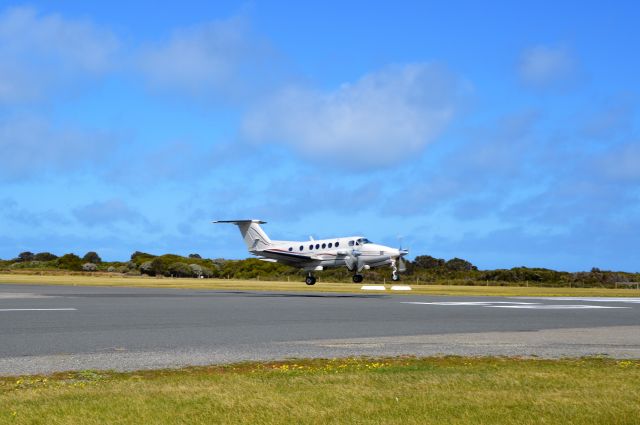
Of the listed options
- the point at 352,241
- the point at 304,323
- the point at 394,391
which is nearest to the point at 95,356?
the point at 394,391

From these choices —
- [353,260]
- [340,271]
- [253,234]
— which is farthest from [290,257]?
[340,271]

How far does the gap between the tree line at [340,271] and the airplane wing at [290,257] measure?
25.7 meters

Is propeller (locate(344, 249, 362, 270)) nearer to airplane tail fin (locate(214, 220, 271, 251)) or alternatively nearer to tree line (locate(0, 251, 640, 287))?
airplane tail fin (locate(214, 220, 271, 251))

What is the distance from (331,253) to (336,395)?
58.4m

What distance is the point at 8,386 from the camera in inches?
412

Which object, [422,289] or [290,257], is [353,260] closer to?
[290,257]

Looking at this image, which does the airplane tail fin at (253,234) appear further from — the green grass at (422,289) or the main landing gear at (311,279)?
the main landing gear at (311,279)

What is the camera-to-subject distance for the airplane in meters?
66.1

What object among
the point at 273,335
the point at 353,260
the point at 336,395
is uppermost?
the point at 353,260

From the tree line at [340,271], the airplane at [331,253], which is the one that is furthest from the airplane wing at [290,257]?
the tree line at [340,271]

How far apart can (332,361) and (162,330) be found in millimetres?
7982

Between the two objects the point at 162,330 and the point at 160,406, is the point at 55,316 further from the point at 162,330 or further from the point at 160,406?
the point at 160,406

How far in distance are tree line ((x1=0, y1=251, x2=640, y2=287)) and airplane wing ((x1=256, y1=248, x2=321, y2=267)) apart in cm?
2569

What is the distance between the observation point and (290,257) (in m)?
Result: 69.5
